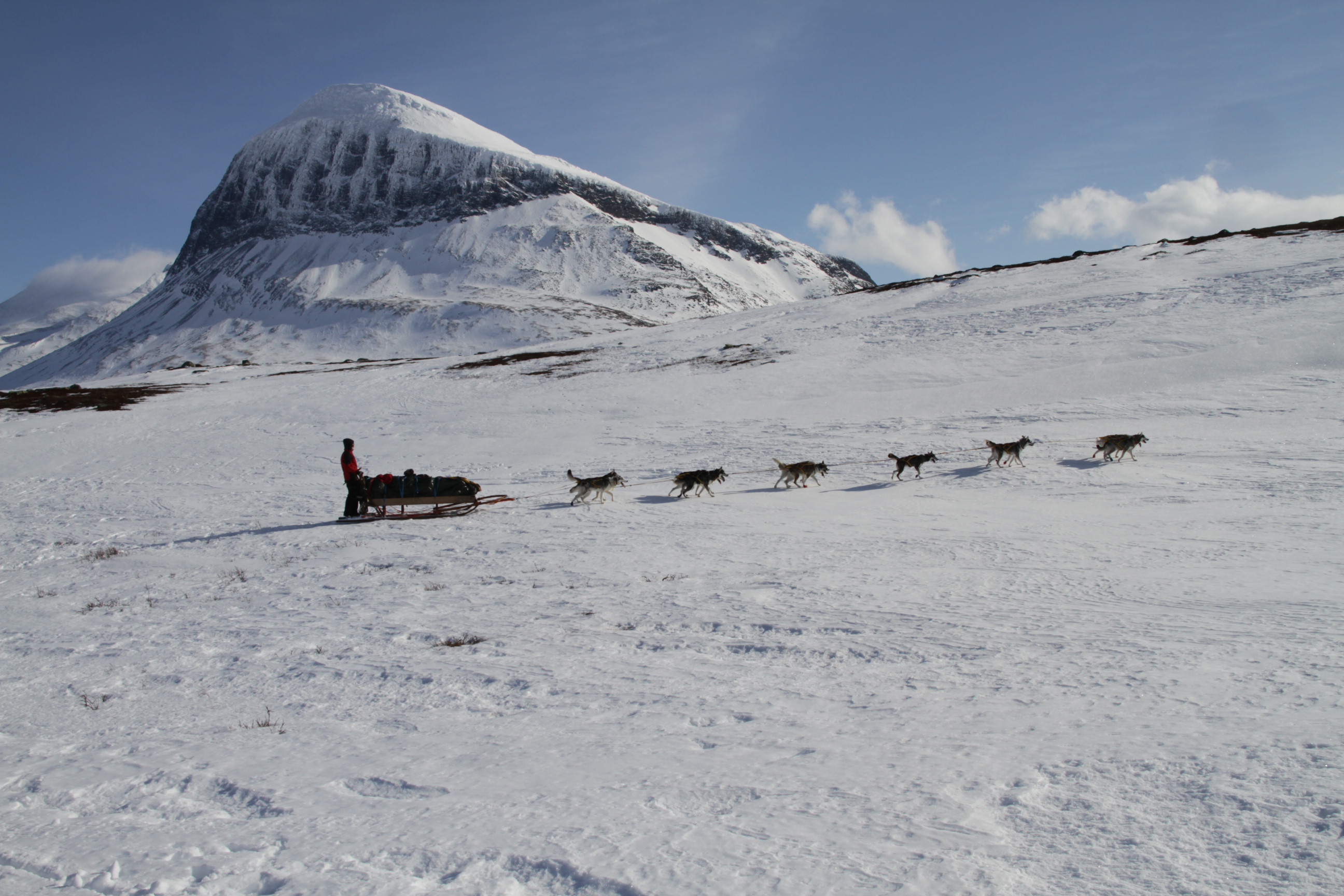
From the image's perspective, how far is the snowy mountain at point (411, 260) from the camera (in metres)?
114

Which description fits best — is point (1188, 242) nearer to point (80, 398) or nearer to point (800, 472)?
point (800, 472)

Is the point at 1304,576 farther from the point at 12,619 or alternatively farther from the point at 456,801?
the point at 12,619

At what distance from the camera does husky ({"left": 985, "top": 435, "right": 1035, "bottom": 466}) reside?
14.4m

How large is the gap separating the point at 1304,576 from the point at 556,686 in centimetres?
729

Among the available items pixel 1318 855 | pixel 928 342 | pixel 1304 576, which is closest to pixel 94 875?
pixel 1318 855

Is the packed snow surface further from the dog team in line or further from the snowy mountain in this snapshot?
the snowy mountain

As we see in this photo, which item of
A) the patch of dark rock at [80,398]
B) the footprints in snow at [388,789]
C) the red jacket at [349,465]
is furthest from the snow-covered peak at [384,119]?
the footprints in snow at [388,789]

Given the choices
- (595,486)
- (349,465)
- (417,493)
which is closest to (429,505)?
(417,493)

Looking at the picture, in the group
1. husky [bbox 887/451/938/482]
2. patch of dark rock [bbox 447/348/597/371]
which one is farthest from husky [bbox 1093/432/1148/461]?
patch of dark rock [bbox 447/348/597/371]

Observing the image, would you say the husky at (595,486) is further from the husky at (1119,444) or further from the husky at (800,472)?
the husky at (1119,444)

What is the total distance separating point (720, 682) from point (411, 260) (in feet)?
521

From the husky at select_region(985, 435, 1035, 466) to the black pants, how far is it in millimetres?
12439

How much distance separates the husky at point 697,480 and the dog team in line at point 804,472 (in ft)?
0.03

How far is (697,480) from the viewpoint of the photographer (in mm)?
13781
